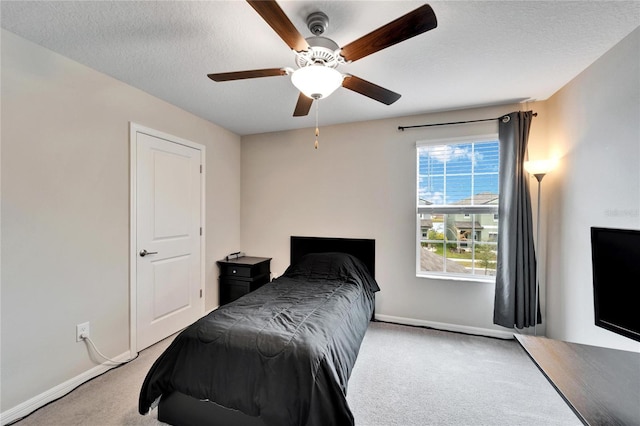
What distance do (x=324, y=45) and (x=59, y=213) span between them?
2184 mm

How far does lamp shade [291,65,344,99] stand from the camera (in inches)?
54.0

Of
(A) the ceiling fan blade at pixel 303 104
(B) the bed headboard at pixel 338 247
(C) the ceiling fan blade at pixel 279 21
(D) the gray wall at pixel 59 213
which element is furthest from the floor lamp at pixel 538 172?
(D) the gray wall at pixel 59 213

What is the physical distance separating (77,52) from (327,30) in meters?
1.81

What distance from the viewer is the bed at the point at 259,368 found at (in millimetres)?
1364

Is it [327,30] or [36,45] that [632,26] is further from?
[36,45]

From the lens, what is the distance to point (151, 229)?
2.61 meters

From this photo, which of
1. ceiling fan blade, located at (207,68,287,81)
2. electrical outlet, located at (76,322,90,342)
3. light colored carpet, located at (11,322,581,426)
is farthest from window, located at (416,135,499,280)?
electrical outlet, located at (76,322,90,342)

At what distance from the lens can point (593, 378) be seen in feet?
3.32

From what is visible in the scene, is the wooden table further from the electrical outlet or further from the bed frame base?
the electrical outlet

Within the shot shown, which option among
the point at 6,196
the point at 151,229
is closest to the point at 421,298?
the point at 151,229

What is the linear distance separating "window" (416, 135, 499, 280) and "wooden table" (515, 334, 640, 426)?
5.83ft

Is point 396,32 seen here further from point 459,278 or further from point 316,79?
point 459,278

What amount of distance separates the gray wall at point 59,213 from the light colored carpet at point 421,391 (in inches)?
11.6

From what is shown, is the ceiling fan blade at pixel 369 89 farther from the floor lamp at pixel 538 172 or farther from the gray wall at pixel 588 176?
the floor lamp at pixel 538 172
